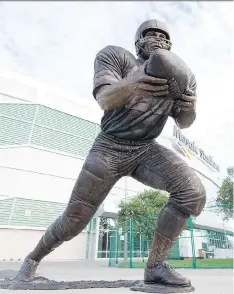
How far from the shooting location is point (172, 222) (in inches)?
106

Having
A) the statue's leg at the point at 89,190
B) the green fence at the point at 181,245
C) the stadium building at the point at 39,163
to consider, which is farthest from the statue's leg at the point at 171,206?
the stadium building at the point at 39,163

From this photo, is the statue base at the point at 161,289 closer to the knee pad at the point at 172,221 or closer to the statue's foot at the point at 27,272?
the knee pad at the point at 172,221

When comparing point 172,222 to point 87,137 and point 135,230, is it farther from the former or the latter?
→ point 87,137

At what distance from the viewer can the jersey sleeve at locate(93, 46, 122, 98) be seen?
2.60 meters

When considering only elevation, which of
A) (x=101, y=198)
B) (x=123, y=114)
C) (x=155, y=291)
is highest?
(x=123, y=114)

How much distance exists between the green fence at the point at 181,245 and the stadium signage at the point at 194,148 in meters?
11.6

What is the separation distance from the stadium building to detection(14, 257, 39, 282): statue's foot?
2268 cm

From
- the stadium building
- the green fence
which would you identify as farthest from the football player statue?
the stadium building

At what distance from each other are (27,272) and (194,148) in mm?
50065

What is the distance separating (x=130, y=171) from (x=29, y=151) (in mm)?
25259

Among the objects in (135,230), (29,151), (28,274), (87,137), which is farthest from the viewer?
(87,137)

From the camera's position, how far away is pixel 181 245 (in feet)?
85.0

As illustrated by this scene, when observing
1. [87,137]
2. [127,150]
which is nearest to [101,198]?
[127,150]

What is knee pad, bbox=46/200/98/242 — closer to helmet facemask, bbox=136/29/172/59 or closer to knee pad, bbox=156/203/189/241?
knee pad, bbox=156/203/189/241
